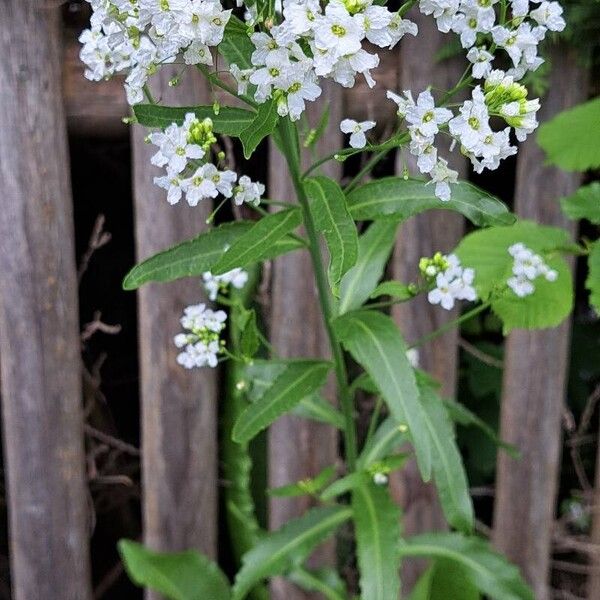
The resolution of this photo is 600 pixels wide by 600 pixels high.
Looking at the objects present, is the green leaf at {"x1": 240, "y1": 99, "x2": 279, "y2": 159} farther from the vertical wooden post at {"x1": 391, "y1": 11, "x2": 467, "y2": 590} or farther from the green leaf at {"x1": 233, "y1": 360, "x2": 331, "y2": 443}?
the vertical wooden post at {"x1": 391, "y1": 11, "x2": 467, "y2": 590}

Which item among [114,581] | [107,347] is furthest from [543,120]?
[114,581]

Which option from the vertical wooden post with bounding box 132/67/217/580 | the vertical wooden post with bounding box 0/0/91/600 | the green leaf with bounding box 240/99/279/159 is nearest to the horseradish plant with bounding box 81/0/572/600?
the green leaf with bounding box 240/99/279/159

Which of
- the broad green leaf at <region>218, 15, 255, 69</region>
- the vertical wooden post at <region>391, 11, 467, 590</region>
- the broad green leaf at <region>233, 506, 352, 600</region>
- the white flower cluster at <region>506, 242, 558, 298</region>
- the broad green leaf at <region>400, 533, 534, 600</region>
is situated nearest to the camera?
the broad green leaf at <region>218, 15, 255, 69</region>

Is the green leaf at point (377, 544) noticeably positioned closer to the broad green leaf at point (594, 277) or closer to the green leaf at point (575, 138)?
the broad green leaf at point (594, 277)

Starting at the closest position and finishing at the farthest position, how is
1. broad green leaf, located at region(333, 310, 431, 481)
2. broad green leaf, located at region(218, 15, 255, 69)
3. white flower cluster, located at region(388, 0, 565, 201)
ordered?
white flower cluster, located at region(388, 0, 565, 201) → broad green leaf, located at region(218, 15, 255, 69) → broad green leaf, located at region(333, 310, 431, 481)

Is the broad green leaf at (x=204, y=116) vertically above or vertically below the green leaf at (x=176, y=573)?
above

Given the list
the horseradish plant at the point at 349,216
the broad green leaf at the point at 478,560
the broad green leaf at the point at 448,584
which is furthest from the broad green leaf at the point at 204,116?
the broad green leaf at the point at 448,584

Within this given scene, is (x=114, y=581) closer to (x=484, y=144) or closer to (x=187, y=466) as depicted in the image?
(x=187, y=466)
